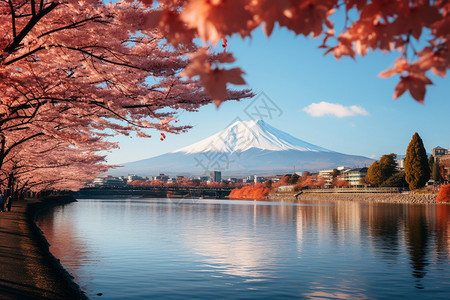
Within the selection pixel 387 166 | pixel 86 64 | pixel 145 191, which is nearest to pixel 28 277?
pixel 86 64

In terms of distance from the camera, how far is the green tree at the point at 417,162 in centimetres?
8800

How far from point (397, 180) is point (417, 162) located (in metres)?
22.3

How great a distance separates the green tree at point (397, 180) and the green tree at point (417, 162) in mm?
17107

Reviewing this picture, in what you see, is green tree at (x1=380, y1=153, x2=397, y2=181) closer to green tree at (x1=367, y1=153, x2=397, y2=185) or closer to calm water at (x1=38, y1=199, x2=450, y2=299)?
green tree at (x1=367, y1=153, x2=397, y2=185)

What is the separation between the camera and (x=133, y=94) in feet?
42.1

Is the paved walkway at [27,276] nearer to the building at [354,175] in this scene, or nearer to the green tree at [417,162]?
the green tree at [417,162]

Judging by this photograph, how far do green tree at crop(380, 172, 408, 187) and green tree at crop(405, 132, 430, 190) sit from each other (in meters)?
17.1

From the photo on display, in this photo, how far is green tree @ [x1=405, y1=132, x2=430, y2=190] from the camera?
88.0 meters

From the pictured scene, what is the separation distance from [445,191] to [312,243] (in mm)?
67432

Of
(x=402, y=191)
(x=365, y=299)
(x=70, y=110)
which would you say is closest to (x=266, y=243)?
(x=365, y=299)

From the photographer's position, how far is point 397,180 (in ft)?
360

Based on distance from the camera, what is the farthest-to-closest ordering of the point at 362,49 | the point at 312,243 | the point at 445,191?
the point at 445,191, the point at 312,243, the point at 362,49

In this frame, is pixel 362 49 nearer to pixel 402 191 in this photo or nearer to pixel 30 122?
pixel 30 122

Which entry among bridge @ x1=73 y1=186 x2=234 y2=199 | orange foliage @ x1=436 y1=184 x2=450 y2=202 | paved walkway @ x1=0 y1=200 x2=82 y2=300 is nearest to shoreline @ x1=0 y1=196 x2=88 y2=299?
paved walkway @ x1=0 y1=200 x2=82 y2=300
